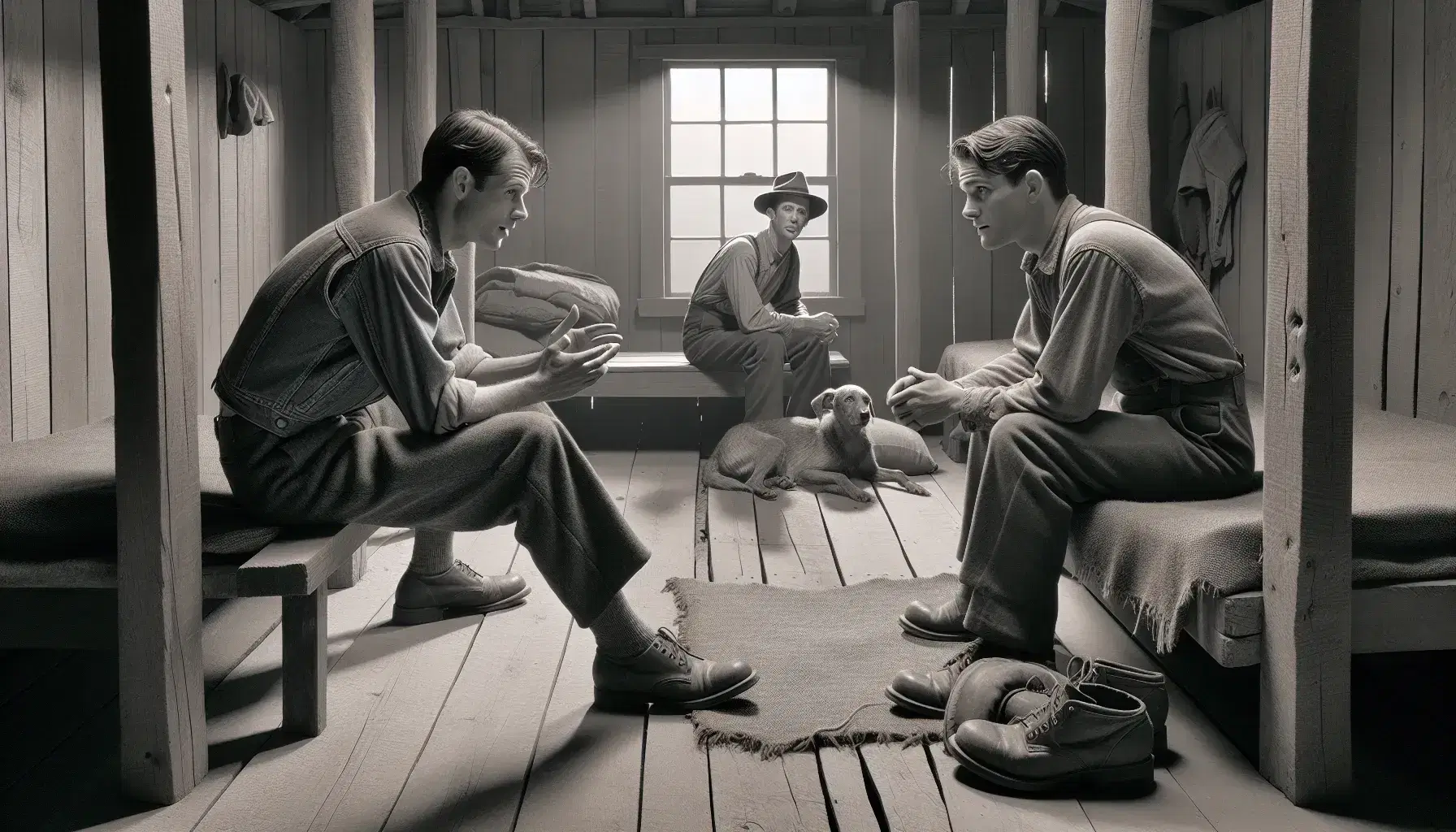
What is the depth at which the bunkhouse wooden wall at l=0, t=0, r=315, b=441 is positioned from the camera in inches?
171

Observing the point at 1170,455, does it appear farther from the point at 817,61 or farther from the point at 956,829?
the point at 817,61

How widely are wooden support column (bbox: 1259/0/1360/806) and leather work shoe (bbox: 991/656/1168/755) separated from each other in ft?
0.84

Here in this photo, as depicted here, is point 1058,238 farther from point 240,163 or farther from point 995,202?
point 240,163

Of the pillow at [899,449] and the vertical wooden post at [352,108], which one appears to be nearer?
the vertical wooden post at [352,108]

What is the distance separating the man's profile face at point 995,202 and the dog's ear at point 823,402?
2.79 m

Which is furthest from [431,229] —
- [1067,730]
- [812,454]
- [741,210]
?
[741,210]

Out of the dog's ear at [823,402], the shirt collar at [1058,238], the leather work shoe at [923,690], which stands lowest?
the leather work shoe at [923,690]

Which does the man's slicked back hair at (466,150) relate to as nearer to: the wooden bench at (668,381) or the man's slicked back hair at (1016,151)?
the man's slicked back hair at (1016,151)

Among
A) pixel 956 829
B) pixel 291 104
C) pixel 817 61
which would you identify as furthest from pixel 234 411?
pixel 817 61

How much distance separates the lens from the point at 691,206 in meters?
8.41

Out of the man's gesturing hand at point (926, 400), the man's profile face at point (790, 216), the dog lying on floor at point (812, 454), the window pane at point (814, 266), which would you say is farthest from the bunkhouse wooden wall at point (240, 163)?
the man's gesturing hand at point (926, 400)

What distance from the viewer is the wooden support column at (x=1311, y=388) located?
2.60 metres

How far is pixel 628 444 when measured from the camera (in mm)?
7859

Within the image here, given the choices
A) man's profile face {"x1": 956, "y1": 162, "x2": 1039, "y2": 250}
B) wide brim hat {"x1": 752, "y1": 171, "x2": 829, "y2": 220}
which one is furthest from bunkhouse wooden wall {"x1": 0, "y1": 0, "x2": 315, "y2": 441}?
wide brim hat {"x1": 752, "y1": 171, "x2": 829, "y2": 220}
